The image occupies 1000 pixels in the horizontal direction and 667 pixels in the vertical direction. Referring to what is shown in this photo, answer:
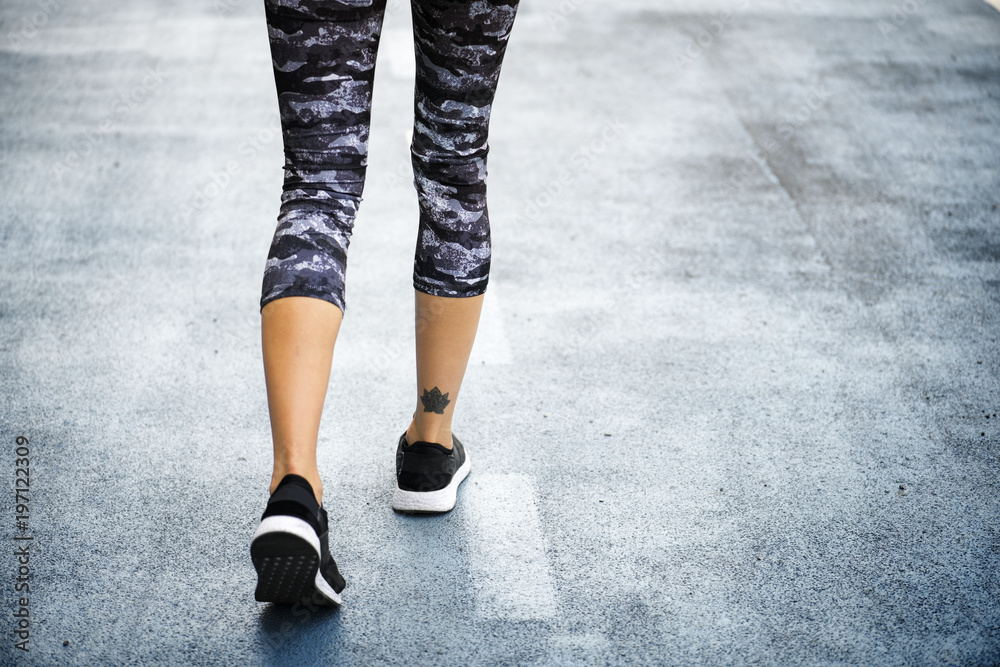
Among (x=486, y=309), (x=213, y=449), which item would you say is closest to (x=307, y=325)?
(x=213, y=449)

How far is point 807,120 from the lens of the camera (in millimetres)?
2580

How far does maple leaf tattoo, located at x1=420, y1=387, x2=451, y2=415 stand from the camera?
115 centimetres

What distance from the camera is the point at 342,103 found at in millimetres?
914

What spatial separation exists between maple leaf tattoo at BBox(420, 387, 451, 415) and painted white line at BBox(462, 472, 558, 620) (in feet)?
0.53

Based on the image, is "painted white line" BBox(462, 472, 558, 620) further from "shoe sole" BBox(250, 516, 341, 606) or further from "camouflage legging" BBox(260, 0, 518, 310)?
"camouflage legging" BBox(260, 0, 518, 310)

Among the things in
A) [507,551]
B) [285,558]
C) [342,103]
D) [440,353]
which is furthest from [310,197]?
[507,551]

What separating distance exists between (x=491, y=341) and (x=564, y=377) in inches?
7.0

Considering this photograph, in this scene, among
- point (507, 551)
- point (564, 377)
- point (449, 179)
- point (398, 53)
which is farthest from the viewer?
point (398, 53)

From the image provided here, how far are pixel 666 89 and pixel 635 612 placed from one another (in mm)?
2119

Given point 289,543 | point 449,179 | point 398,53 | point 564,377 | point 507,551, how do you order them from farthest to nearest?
point 398,53
point 564,377
point 507,551
point 449,179
point 289,543

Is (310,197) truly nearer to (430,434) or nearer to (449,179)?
(449,179)

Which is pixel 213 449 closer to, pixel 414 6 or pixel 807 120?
pixel 414 6

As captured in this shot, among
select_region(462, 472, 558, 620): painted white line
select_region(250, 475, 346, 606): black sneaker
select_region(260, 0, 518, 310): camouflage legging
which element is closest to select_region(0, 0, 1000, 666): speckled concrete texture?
select_region(462, 472, 558, 620): painted white line

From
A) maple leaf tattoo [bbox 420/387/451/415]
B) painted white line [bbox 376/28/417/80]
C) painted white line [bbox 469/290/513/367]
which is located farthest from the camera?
painted white line [bbox 376/28/417/80]
